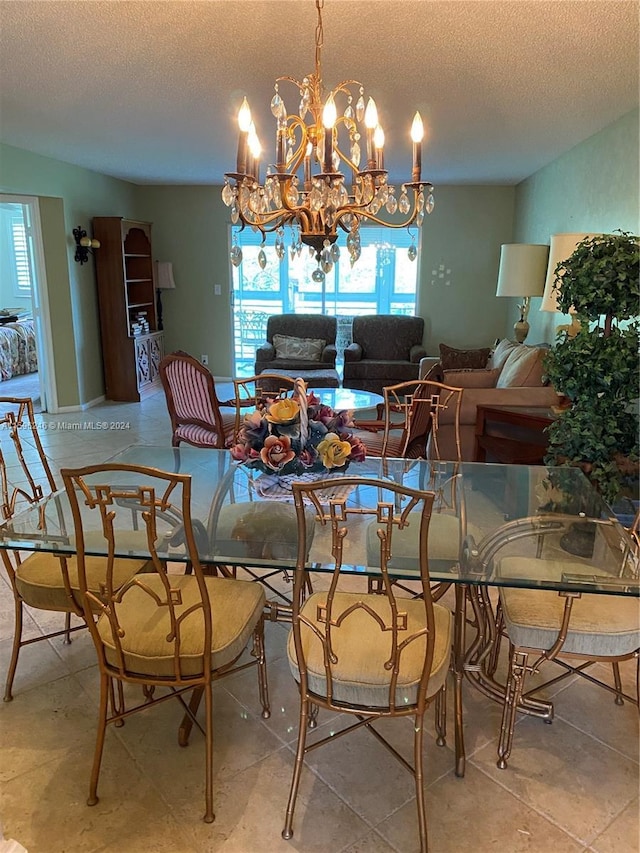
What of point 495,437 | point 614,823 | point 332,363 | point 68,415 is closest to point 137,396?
point 68,415

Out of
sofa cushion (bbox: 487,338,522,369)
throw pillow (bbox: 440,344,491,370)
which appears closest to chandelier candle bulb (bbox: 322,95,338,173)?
sofa cushion (bbox: 487,338,522,369)

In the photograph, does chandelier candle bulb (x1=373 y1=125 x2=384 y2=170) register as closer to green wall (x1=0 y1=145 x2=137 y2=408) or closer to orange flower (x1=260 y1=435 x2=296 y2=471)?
orange flower (x1=260 y1=435 x2=296 y2=471)

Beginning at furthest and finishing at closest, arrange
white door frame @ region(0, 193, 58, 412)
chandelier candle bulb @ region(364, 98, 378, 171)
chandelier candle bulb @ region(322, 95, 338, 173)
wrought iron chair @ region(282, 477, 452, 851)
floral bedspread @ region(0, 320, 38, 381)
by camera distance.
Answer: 1. floral bedspread @ region(0, 320, 38, 381)
2. white door frame @ region(0, 193, 58, 412)
3. chandelier candle bulb @ region(364, 98, 378, 171)
4. chandelier candle bulb @ region(322, 95, 338, 173)
5. wrought iron chair @ region(282, 477, 452, 851)

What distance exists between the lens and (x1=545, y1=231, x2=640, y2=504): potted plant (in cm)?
273

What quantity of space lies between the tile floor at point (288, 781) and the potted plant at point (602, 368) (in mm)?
1051

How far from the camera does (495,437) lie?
3.87 meters

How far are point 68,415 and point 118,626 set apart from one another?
16.6 feet

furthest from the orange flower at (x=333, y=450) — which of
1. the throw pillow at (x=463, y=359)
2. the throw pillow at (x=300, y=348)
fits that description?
the throw pillow at (x=300, y=348)

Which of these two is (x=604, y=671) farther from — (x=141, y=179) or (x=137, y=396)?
(x=141, y=179)

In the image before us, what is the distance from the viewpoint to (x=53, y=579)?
1.97 m

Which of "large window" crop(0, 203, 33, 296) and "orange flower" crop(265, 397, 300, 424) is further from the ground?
"large window" crop(0, 203, 33, 296)

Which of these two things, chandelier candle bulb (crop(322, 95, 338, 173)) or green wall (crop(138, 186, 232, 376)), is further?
green wall (crop(138, 186, 232, 376))

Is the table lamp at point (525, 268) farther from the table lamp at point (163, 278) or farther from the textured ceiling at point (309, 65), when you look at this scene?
the table lamp at point (163, 278)

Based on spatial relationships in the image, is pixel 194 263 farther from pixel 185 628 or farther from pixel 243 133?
pixel 185 628
